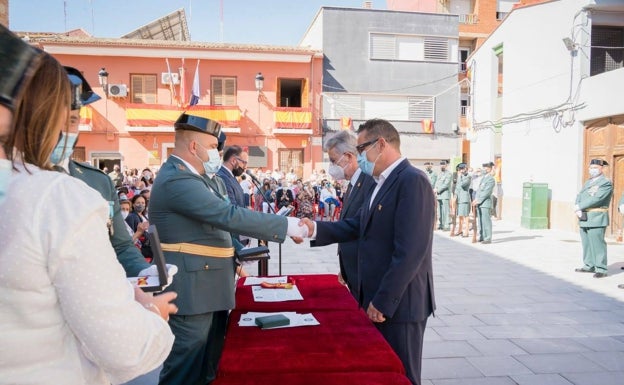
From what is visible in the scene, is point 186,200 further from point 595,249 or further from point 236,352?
point 595,249

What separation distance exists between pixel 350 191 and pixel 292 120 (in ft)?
55.1

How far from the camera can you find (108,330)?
0.95 m

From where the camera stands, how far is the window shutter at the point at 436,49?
21828 mm

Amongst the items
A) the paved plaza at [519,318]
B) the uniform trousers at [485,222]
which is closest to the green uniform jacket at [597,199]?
the paved plaza at [519,318]

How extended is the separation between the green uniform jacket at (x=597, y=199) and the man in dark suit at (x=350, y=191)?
192 inches

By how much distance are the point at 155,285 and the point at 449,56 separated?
2275 cm

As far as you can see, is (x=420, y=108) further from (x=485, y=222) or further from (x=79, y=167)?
(x=79, y=167)

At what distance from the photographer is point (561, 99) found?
12047 millimetres

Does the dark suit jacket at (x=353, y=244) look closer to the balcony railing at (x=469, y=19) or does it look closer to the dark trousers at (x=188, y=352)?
the dark trousers at (x=188, y=352)

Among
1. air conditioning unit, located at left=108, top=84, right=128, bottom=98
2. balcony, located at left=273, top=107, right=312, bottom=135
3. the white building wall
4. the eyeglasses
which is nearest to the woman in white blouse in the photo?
the eyeglasses

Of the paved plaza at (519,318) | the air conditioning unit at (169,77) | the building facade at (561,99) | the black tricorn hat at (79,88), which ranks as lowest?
the paved plaza at (519,318)

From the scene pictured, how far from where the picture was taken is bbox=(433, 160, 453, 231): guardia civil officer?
40.7 feet

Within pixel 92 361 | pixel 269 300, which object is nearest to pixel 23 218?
pixel 92 361

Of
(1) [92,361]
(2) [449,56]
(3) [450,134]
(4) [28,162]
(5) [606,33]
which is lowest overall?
(1) [92,361]
